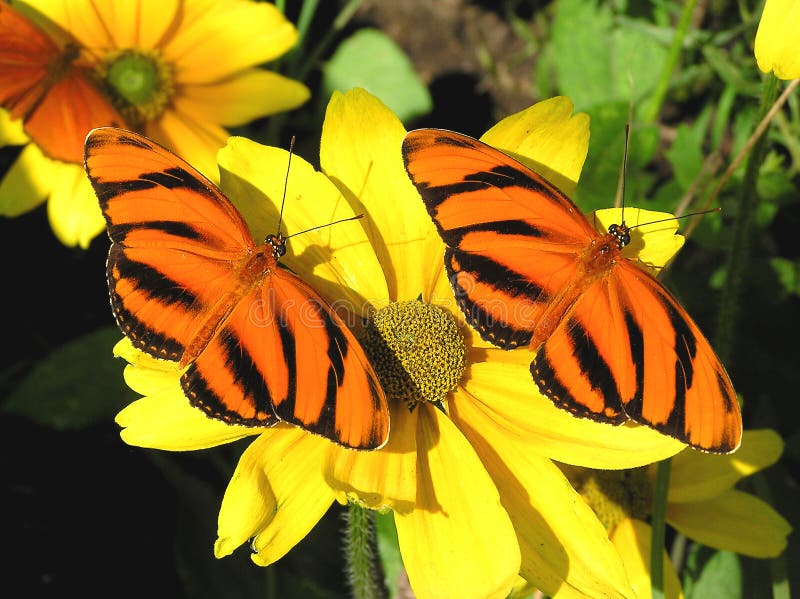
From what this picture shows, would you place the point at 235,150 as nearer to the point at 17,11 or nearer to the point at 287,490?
the point at 287,490

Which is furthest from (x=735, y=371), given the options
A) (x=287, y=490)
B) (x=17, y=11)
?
(x=17, y=11)

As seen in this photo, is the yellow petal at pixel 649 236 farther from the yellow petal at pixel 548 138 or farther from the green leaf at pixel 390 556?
the green leaf at pixel 390 556

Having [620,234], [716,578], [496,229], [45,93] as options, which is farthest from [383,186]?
[716,578]

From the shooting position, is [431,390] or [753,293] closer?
[431,390]

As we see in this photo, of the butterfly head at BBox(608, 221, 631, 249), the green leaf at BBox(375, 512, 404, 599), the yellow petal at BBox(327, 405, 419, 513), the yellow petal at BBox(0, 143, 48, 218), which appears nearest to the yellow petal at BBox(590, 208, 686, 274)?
the butterfly head at BBox(608, 221, 631, 249)

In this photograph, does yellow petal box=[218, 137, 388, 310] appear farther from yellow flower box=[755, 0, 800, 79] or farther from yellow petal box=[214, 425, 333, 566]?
yellow flower box=[755, 0, 800, 79]

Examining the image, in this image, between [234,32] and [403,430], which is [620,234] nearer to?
[403,430]

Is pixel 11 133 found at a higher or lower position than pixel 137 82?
lower
